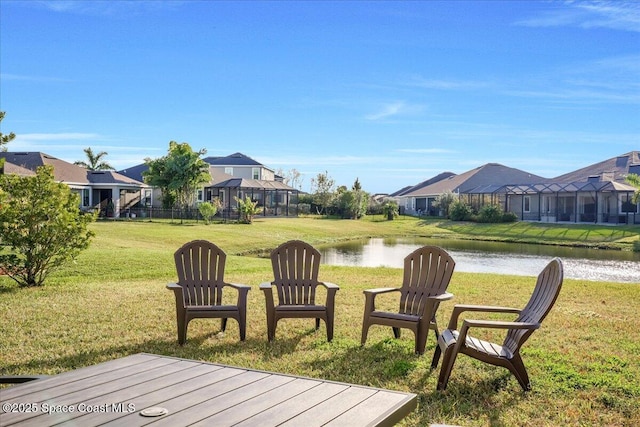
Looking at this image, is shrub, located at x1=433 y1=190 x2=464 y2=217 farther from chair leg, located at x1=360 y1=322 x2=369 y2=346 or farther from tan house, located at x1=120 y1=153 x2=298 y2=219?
chair leg, located at x1=360 y1=322 x2=369 y2=346

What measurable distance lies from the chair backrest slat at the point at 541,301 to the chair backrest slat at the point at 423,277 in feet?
4.02

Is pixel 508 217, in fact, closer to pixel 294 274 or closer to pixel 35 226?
pixel 35 226

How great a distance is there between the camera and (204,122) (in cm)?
3531

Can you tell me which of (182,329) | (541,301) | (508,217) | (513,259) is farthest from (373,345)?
(508,217)

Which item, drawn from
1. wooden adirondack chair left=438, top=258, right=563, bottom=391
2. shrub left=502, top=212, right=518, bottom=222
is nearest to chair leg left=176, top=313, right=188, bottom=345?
wooden adirondack chair left=438, top=258, right=563, bottom=391

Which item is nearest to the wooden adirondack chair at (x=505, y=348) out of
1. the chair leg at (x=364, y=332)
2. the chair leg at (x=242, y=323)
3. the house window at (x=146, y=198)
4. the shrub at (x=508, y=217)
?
the chair leg at (x=364, y=332)

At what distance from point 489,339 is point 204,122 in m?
31.3

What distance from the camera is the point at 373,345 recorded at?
5.89 meters

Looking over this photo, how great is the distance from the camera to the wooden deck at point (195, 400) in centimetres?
240

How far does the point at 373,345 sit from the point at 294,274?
134 cm

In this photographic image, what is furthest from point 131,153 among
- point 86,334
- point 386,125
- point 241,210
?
point 86,334

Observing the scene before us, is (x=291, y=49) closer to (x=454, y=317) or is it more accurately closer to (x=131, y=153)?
(x=454, y=317)

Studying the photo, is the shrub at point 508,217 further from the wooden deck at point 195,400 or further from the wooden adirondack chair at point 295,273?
the wooden deck at point 195,400

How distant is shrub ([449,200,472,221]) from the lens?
39.8 meters
